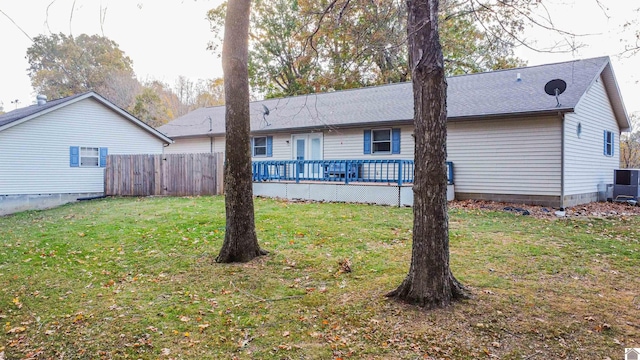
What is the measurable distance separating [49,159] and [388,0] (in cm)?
1454

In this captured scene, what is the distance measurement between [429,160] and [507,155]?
385 inches

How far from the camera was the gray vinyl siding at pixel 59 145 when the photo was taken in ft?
45.2

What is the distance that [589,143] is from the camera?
526 inches

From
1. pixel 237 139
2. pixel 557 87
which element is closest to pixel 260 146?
pixel 557 87

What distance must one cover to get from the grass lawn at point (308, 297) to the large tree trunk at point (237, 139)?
15.5 inches

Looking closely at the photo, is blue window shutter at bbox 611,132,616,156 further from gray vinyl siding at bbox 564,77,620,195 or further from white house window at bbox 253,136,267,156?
white house window at bbox 253,136,267,156

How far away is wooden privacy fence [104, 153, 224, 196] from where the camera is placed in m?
15.1

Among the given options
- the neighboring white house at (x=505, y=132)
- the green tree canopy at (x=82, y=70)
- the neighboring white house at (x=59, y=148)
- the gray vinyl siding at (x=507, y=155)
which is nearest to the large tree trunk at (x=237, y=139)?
the neighboring white house at (x=505, y=132)

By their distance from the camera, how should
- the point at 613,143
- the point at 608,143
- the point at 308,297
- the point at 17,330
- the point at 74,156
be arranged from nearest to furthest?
the point at 17,330
the point at 308,297
the point at 608,143
the point at 74,156
the point at 613,143

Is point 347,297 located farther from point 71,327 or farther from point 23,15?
point 23,15

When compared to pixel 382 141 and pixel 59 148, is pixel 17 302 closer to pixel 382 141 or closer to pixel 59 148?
pixel 382 141

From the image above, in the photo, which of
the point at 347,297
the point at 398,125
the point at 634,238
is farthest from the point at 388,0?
the point at 398,125

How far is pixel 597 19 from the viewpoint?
489cm

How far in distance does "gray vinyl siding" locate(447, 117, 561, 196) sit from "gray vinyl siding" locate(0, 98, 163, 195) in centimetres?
1420
